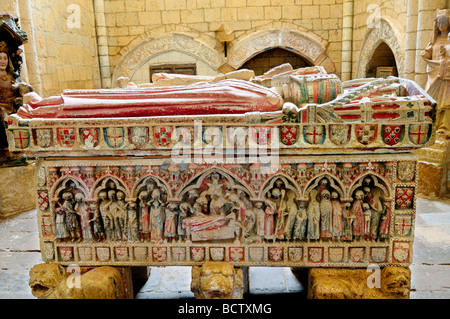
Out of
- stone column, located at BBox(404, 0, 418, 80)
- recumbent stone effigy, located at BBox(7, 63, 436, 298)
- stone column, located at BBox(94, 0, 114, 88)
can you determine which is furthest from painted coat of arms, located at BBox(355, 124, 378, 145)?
stone column, located at BBox(94, 0, 114, 88)

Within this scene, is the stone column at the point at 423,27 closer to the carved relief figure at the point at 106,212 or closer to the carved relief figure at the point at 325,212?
the carved relief figure at the point at 325,212

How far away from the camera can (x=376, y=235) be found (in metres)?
2.32

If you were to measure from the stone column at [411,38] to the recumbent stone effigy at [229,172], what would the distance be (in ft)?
10.0

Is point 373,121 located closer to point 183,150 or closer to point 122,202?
point 183,150

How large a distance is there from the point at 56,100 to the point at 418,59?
15.0 feet

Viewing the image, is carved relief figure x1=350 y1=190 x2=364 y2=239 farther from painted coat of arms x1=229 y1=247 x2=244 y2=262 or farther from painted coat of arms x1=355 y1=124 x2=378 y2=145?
painted coat of arms x1=229 y1=247 x2=244 y2=262

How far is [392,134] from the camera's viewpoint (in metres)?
2.09

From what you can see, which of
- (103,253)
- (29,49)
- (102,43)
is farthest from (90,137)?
(102,43)

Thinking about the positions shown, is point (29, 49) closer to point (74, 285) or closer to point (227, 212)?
point (74, 285)

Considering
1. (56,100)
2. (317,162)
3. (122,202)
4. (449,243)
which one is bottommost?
(449,243)

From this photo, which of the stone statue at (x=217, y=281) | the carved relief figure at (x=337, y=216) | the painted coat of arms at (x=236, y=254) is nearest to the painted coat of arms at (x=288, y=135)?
the carved relief figure at (x=337, y=216)

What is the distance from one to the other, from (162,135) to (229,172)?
469mm
